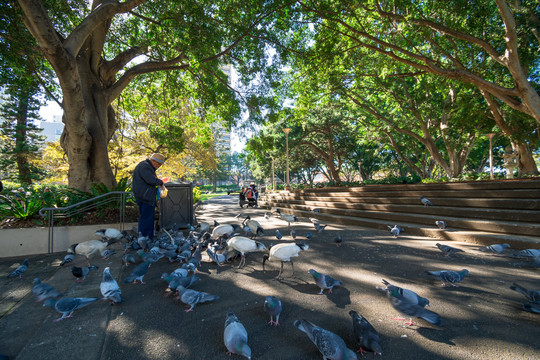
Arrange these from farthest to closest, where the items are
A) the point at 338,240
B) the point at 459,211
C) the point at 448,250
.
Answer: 1. the point at 459,211
2. the point at 338,240
3. the point at 448,250

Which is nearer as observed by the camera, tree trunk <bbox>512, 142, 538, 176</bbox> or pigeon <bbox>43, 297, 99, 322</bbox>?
pigeon <bbox>43, 297, 99, 322</bbox>

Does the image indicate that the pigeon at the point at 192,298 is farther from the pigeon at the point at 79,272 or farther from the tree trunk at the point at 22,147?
the tree trunk at the point at 22,147

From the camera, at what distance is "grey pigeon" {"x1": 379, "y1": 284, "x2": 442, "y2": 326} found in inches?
80.5

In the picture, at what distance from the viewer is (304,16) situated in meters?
8.36

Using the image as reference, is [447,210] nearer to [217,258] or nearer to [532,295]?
[532,295]

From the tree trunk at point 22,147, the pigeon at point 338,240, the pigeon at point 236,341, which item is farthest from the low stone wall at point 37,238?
the tree trunk at point 22,147

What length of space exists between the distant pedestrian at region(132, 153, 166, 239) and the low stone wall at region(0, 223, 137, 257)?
4.40 feet

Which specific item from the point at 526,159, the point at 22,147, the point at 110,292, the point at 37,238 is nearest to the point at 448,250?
the point at 110,292

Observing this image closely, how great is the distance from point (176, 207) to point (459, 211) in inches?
344

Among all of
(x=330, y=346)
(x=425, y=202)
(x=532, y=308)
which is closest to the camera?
(x=330, y=346)

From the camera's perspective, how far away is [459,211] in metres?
6.23

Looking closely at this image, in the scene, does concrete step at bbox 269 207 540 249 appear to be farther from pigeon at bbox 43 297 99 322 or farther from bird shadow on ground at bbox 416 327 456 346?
pigeon at bbox 43 297 99 322

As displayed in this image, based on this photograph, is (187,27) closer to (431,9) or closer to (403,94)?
(431,9)

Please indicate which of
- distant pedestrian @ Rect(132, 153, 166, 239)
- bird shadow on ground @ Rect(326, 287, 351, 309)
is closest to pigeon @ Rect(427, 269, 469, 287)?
bird shadow on ground @ Rect(326, 287, 351, 309)
